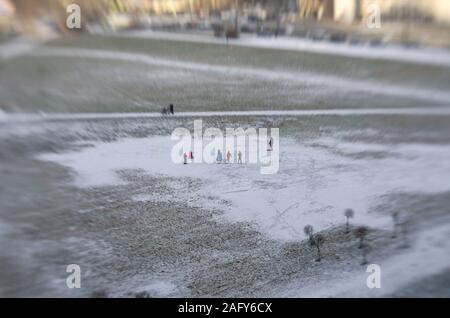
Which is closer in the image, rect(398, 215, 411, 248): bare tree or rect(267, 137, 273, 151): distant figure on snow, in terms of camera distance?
rect(398, 215, 411, 248): bare tree

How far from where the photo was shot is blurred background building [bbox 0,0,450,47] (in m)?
2.40

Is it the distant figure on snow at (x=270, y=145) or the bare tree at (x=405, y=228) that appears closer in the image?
the bare tree at (x=405, y=228)

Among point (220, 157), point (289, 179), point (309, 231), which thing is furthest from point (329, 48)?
point (309, 231)

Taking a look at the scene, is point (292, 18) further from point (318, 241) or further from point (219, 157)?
point (318, 241)

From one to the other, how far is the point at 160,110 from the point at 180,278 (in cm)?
94

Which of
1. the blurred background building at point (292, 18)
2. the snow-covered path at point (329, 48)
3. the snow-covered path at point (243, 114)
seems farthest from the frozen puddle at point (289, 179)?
the blurred background building at point (292, 18)

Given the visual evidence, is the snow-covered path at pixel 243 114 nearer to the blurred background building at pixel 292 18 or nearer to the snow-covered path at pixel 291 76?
the snow-covered path at pixel 291 76

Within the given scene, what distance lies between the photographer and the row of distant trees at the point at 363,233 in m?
2.37

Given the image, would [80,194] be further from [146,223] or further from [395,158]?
[395,158]

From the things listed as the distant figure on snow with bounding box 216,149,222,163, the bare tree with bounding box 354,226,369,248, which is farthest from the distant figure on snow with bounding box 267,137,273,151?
the bare tree with bounding box 354,226,369,248

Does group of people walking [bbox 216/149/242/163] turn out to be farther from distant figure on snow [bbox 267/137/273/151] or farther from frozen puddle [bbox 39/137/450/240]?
distant figure on snow [bbox 267/137/273/151]

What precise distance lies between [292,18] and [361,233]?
1251 mm
